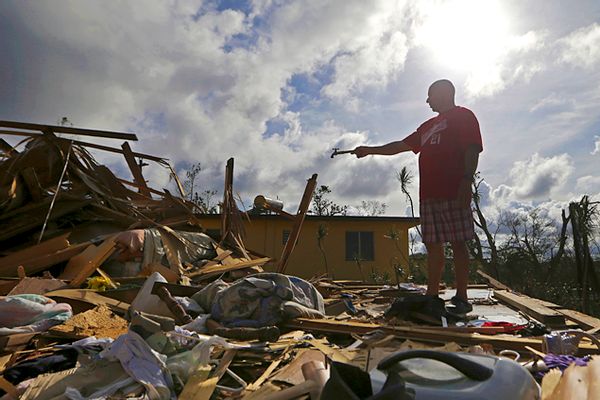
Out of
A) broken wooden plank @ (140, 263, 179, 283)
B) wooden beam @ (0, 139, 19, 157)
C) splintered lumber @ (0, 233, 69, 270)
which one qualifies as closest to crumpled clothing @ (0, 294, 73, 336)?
broken wooden plank @ (140, 263, 179, 283)

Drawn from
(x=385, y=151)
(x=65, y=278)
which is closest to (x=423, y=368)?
(x=385, y=151)

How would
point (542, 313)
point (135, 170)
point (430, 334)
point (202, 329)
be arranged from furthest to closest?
point (135, 170), point (542, 313), point (202, 329), point (430, 334)

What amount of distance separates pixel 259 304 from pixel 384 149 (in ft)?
6.81

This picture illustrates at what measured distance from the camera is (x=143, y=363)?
152 cm

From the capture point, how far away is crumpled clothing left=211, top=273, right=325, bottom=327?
246cm

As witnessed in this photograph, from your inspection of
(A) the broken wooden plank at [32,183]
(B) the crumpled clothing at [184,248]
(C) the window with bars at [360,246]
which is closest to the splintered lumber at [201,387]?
(B) the crumpled clothing at [184,248]

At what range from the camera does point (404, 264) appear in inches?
633

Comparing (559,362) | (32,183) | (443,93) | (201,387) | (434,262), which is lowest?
(201,387)

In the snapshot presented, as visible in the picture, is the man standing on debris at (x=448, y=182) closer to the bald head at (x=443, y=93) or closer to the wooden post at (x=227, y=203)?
the bald head at (x=443, y=93)

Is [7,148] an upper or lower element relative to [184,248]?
upper

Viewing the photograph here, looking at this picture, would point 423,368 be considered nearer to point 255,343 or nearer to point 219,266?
point 255,343

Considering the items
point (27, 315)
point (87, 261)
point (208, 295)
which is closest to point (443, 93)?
point (208, 295)

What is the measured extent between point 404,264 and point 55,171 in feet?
45.0

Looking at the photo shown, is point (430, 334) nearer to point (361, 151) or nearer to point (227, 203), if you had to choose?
point (361, 151)
